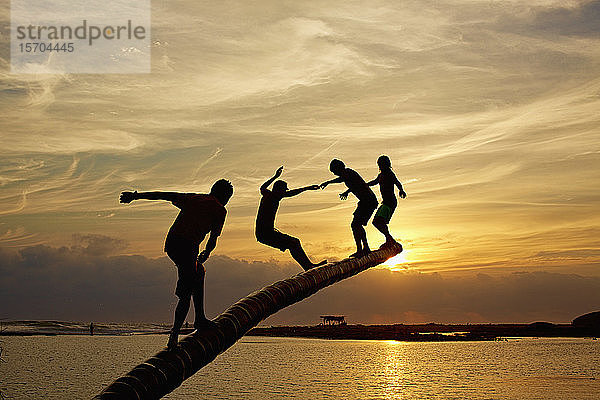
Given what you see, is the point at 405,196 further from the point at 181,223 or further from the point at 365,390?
the point at 365,390

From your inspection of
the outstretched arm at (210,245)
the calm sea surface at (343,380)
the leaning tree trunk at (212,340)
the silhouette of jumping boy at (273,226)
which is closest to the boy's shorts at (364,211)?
the silhouette of jumping boy at (273,226)

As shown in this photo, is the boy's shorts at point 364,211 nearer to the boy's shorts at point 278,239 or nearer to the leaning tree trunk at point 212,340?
the boy's shorts at point 278,239

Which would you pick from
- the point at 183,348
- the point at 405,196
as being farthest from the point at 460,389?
the point at 183,348

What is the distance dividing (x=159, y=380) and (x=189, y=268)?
151cm

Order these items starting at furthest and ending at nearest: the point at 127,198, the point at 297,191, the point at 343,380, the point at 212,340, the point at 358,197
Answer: the point at 343,380 < the point at 358,197 < the point at 297,191 < the point at 212,340 < the point at 127,198

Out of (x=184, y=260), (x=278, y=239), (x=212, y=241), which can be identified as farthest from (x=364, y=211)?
(x=184, y=260)

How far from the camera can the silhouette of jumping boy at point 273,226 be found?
1412cm

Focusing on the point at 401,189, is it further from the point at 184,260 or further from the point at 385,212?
the point at 184,260

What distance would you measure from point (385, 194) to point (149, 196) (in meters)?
8.87

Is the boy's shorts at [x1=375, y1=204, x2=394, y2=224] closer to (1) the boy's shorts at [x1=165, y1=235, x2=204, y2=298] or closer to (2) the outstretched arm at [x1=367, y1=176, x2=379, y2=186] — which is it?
(2) the outstretched arm at [x1=367, y1=176, x2=379, y2=186]

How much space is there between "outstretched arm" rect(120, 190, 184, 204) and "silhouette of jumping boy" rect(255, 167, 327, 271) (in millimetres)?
4278

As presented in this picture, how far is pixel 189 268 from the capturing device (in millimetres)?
9344

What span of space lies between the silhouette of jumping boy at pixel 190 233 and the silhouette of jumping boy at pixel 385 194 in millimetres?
7794

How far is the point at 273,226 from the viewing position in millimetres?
14547
